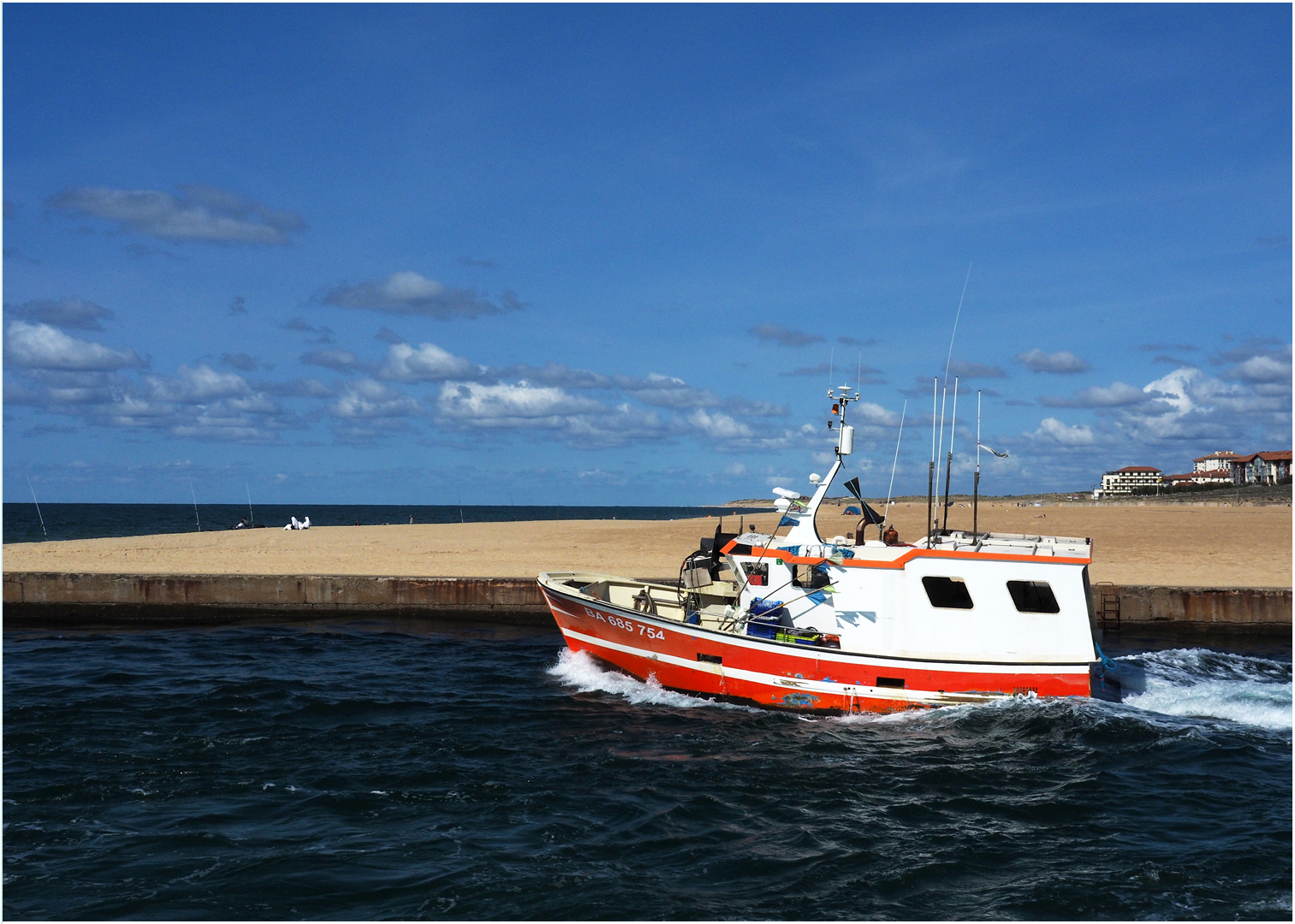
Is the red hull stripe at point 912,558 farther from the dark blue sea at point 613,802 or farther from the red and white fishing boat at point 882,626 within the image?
the dark blue sea at point 613,802

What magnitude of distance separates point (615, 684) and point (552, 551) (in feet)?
63.6

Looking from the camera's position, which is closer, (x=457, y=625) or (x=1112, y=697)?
(x=1112, y=697)

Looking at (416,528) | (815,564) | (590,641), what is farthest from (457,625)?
(416,528)

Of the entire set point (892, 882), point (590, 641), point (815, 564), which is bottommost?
point (892, 882)

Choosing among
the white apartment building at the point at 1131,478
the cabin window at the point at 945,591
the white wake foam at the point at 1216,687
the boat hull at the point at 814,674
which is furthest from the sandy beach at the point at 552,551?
the white apartment building at the point at 1131,478

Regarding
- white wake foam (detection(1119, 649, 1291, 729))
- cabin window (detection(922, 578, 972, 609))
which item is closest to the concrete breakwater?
cabin window (detection(922, 578, 972, 609))

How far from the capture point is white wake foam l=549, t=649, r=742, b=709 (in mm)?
17422

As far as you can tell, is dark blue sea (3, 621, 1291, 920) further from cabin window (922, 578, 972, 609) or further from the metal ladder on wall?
the metal ladder on wall

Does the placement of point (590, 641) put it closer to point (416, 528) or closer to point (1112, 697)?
point (1112, 697)

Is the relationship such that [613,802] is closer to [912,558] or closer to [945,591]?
[912,558]

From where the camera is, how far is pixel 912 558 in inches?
642

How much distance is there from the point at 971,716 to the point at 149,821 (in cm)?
1345

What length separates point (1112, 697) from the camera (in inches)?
665

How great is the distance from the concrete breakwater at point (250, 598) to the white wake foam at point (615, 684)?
6296 mm
